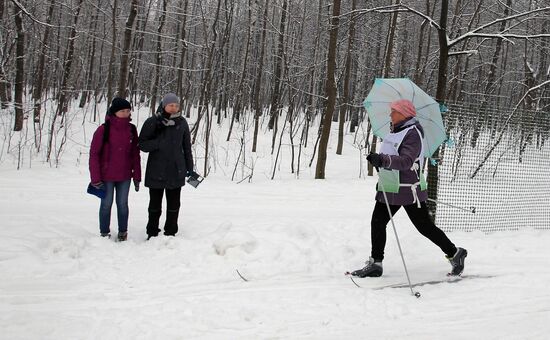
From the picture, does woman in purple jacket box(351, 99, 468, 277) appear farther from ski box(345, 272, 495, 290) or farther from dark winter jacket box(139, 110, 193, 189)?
dark winter jacket box(139, 110, 193, 189)

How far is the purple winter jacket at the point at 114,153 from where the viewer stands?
16.8ft

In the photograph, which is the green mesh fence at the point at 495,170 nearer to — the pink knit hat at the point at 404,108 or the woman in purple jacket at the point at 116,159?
the pink knit hat at the point at 404,108

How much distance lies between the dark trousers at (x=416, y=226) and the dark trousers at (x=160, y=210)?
2551 mm

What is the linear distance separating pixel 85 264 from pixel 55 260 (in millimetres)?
348

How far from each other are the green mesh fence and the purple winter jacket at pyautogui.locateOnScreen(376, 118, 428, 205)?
2.86 m

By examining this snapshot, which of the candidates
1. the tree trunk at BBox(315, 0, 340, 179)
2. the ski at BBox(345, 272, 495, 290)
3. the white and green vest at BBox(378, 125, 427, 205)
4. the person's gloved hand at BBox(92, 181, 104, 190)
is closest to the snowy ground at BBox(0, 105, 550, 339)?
the ski at BBox(345, 272, 495, 290)

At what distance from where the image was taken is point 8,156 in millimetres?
11664

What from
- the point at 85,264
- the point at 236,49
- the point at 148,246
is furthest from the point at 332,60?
the point at 236,49

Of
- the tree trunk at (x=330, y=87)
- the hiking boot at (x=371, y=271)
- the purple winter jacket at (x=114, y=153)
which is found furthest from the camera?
the tree trunk at (x=330, y=87)

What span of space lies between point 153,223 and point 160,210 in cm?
19

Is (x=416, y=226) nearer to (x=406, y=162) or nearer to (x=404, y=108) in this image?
(x=406, y=162)

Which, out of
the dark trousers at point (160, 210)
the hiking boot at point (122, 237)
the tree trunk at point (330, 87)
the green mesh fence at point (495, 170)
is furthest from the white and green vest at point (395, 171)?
the tree trunk at point (330, 87)

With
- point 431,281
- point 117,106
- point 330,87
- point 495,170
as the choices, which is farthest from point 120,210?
point 330,87

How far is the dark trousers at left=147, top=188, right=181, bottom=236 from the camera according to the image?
5.42 meters
